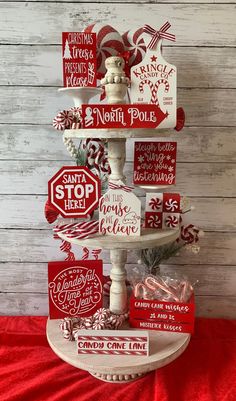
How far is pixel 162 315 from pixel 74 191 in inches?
17.9

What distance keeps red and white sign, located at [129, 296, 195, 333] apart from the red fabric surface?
0.15 metres

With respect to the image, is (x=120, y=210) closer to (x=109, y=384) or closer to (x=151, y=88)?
(x=151, y=88)

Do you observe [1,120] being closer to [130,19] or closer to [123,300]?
[130,19]

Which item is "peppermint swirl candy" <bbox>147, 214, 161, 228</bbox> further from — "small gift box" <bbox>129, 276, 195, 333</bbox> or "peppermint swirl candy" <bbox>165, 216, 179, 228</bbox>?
"small gift box" <bbox>129, 276, 195, 333</bbox>

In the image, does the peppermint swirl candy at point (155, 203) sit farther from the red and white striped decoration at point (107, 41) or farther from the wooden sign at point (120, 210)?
the red and white striped decoration at point (107, 41)

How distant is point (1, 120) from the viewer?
138cm

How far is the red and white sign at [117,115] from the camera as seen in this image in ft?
3.24

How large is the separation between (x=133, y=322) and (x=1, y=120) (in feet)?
2.65

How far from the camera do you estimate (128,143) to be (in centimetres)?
138

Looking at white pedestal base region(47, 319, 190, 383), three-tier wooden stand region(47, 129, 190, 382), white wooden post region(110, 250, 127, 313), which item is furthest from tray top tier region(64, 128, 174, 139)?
white pedestal base region(47, 319, 190, 383)

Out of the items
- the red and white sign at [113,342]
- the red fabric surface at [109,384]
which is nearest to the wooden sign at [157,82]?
the red and white sign at [113,342]

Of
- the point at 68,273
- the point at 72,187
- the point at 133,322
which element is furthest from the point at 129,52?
the point at 133,322

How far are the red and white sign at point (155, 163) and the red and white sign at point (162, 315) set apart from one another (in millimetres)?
357

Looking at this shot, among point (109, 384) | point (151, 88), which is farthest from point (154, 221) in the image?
point (109, 384)
